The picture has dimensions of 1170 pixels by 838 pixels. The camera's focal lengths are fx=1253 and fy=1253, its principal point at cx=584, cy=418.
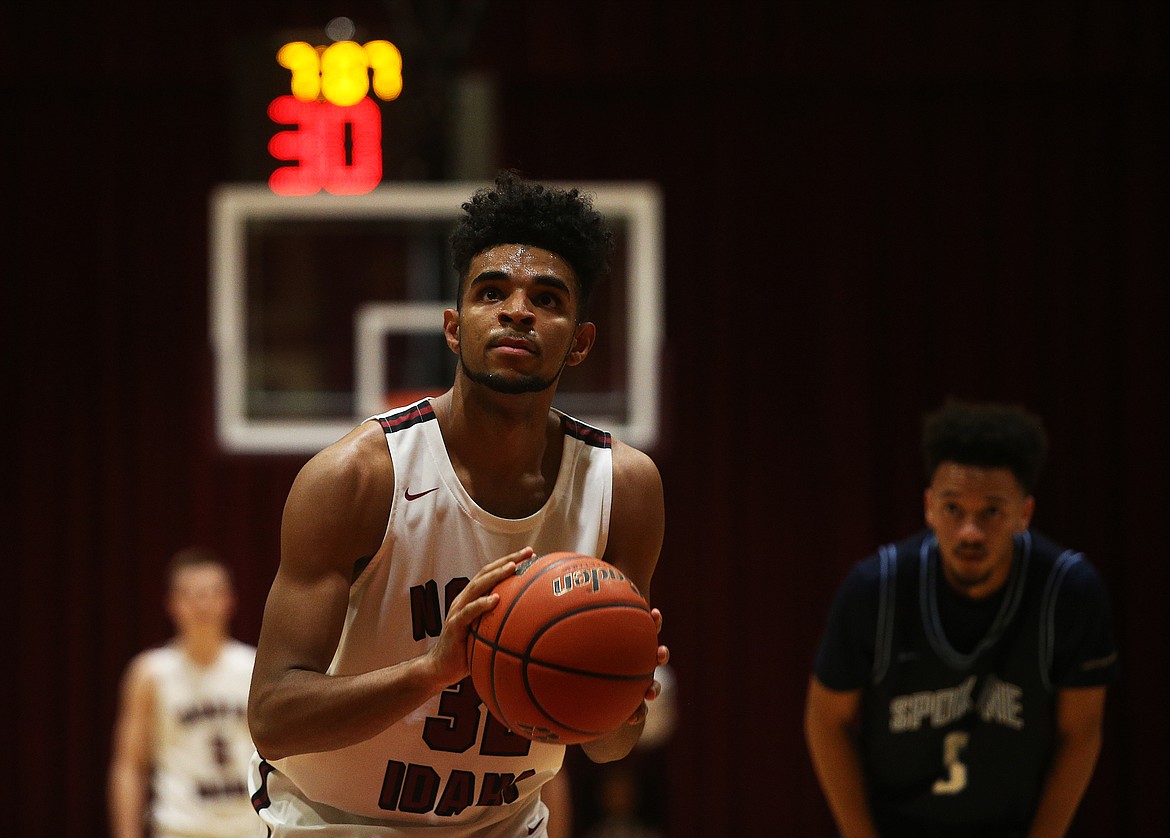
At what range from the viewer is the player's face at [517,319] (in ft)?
7.75

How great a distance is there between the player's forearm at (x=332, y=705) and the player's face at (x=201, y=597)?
11.0 feet

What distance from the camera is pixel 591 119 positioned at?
25.9 ft

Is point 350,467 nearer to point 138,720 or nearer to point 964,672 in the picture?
point 964,672

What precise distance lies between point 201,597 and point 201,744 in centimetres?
62

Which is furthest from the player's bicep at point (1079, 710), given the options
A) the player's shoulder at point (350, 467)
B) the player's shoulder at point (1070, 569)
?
the player's shoulder at point (350, 467)

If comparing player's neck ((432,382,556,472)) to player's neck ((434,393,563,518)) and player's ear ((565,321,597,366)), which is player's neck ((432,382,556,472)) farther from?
player's ear ((565,321,597,366))

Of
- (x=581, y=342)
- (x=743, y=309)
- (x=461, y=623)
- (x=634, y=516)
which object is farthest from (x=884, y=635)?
(x=743, y=309)

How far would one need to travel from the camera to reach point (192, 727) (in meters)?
5.24

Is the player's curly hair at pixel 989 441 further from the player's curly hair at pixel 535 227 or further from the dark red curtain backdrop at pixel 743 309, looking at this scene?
the dark red curtain backdrop at pixel 743 309

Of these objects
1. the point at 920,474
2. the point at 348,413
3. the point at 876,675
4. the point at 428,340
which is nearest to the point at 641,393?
the point at 428,340

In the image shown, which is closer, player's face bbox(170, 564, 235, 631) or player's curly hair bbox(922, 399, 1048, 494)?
player's curly hair bbox(922, 399, 1048, 494)

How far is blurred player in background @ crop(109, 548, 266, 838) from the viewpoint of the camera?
5062 mm

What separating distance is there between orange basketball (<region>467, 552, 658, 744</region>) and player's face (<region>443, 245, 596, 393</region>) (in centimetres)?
37

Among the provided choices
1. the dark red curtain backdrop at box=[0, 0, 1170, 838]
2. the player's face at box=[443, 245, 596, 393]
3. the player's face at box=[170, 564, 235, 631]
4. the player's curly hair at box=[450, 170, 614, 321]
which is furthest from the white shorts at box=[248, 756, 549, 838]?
the dark red curtain backdrop at box=[0, 0, 1170, 838]
